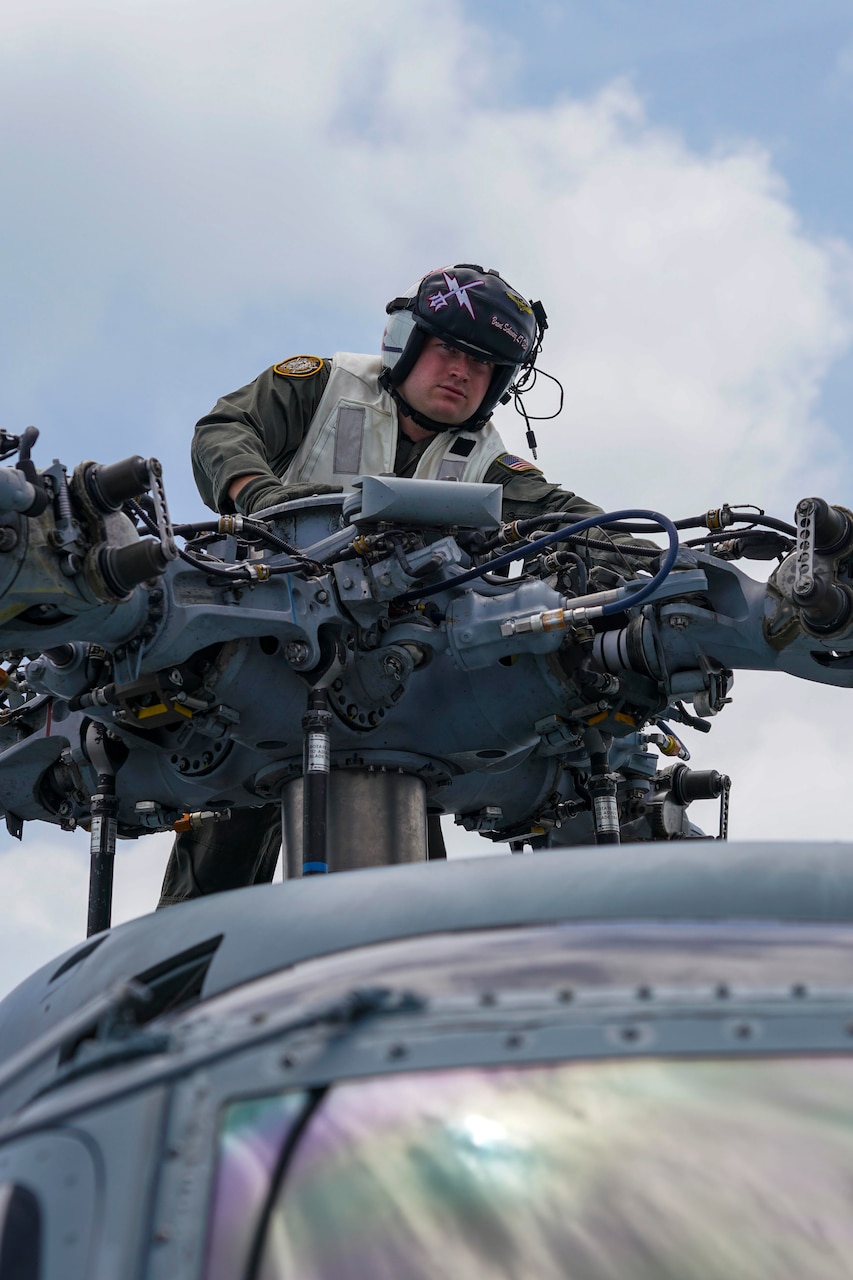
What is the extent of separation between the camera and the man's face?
1035cm

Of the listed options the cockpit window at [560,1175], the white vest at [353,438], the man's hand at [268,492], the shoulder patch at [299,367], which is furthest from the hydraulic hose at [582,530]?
the cockpit window at [560,1175]

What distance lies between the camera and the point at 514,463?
36.0ft

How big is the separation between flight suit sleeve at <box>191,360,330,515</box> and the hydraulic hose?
71.2 inches

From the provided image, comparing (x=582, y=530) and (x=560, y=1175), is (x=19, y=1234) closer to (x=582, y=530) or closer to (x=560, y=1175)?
(x=560, y=1175)

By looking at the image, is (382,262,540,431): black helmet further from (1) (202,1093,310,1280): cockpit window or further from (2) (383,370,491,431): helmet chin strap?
(1) (202,1093,310,1280): cockpit window

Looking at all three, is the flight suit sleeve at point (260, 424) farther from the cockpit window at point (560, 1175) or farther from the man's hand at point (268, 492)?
the cockpit window at point (560, 1175)

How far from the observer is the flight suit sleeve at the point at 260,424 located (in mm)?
9978

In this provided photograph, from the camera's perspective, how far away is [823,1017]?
293cm

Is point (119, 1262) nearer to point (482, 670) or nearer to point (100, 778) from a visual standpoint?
point (482, 670)

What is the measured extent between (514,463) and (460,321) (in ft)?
4.10

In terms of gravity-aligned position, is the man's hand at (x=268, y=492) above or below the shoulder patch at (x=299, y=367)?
below

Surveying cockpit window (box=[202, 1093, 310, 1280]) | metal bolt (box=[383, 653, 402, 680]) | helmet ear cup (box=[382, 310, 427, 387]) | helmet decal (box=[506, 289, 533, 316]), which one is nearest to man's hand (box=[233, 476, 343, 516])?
metal bolt (box=[383, 653, 402, 680])

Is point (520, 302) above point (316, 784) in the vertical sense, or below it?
above

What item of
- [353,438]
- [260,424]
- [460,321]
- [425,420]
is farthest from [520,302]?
[260,424]
